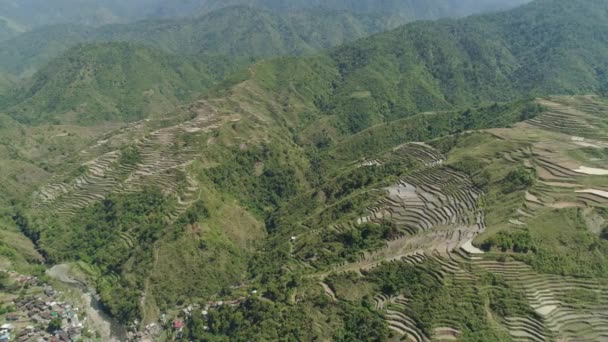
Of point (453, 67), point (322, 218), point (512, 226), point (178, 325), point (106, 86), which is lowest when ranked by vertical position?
point (106, 86)

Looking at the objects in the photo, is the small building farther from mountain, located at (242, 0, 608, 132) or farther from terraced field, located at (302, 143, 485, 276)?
mountain, located at (242, 0, 608, 132)

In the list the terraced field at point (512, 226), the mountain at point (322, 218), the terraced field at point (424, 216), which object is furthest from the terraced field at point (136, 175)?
the terraced field at point (512, 226)

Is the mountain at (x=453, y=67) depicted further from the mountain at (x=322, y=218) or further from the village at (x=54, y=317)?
the village at (x=54, y=317)

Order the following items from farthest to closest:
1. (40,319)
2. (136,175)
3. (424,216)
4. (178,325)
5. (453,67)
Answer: (453,67) < (136,175) < (424,216) < (178,325) < (40,319)

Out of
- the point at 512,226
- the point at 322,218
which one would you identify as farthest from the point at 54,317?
the point at 512,226

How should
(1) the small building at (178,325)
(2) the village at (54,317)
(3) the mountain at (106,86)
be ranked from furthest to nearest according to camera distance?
1. (3) the mountain at (106,86)
2. (1) the small building at (178,325)
3. (2) the village at (54,317)

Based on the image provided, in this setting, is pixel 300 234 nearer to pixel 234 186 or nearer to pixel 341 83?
pixel 234 186

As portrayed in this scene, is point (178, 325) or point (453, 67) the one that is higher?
point (453, 67)

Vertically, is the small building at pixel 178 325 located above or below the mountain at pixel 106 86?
above

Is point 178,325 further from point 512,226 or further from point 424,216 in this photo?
point 512,226
